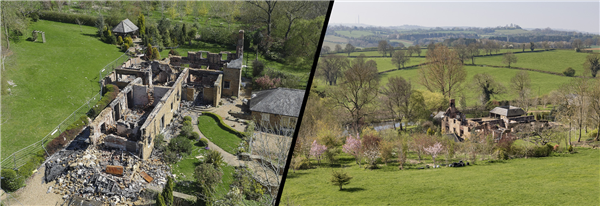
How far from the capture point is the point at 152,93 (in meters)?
9.37

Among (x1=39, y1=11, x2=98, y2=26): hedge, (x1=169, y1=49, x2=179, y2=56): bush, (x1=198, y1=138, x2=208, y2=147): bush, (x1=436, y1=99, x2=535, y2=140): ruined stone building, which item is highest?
(x1=39, y1=11, x2=98, y2=26): hedge

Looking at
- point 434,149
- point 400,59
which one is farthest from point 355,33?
point 434,149

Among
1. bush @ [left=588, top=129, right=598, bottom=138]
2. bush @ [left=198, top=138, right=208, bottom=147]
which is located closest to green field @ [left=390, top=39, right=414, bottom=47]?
bush @ [left=588, top=129, right=598, bottom=138]

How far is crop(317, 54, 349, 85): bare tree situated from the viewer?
15382 millimetres

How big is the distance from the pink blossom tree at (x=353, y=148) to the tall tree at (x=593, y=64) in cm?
883

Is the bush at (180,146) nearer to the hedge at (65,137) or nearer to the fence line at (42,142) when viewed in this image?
the hedge at (65,137)

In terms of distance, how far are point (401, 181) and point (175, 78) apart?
727 centimetres

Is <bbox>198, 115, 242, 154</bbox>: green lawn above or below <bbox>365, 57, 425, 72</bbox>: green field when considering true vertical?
below

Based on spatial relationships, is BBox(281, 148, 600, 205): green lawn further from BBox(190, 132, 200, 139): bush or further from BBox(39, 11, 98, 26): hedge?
BBox(39, 11, 98, 26): hedge

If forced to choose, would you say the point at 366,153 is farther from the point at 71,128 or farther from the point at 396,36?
the point at 396,36

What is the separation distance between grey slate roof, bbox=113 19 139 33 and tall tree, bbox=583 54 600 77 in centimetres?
1635

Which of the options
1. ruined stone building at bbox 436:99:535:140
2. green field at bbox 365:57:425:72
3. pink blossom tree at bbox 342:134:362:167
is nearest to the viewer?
pink blossom tree at bbox 342:134:362:167

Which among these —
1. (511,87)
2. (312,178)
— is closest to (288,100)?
(312,178)

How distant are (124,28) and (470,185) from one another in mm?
12244
